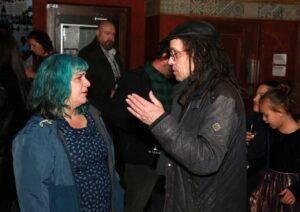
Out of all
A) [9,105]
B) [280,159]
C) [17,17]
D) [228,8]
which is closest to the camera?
[9,105]

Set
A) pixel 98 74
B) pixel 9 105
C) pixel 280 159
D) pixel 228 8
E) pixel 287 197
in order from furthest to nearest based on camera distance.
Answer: pixel 228 8 < pixel 98 74 < pixel 280 159 < pixel 287 197 < pixel 9 105

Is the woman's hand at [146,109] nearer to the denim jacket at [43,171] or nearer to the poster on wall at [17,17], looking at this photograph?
the denim jacket at [43,171]

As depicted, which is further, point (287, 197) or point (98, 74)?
point (98, 74)

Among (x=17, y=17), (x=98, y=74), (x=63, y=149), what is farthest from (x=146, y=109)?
(x=17, y=17)

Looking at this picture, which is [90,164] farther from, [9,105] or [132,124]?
[132,124]

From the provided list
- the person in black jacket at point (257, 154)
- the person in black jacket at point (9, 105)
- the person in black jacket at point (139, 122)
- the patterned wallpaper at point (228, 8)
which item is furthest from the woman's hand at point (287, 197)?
the patterned wallpaper at point (228, 8)

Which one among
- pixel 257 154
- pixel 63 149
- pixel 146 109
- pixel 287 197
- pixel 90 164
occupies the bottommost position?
pixel 287 197

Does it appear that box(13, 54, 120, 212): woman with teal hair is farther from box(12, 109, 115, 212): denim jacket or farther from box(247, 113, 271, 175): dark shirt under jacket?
box(247, 113, 271, 175): dark shirt under jacket

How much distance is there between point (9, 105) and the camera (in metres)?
2.63

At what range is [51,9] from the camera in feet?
18.9

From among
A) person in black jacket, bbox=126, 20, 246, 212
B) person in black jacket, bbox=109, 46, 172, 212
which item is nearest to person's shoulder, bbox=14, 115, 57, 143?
person in black jacket, bbox=126, 20, 246, 212

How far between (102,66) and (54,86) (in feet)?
8.74

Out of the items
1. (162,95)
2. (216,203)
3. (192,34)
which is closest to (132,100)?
(192,34)

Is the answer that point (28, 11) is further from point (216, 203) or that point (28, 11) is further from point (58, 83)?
point (216, 203)
